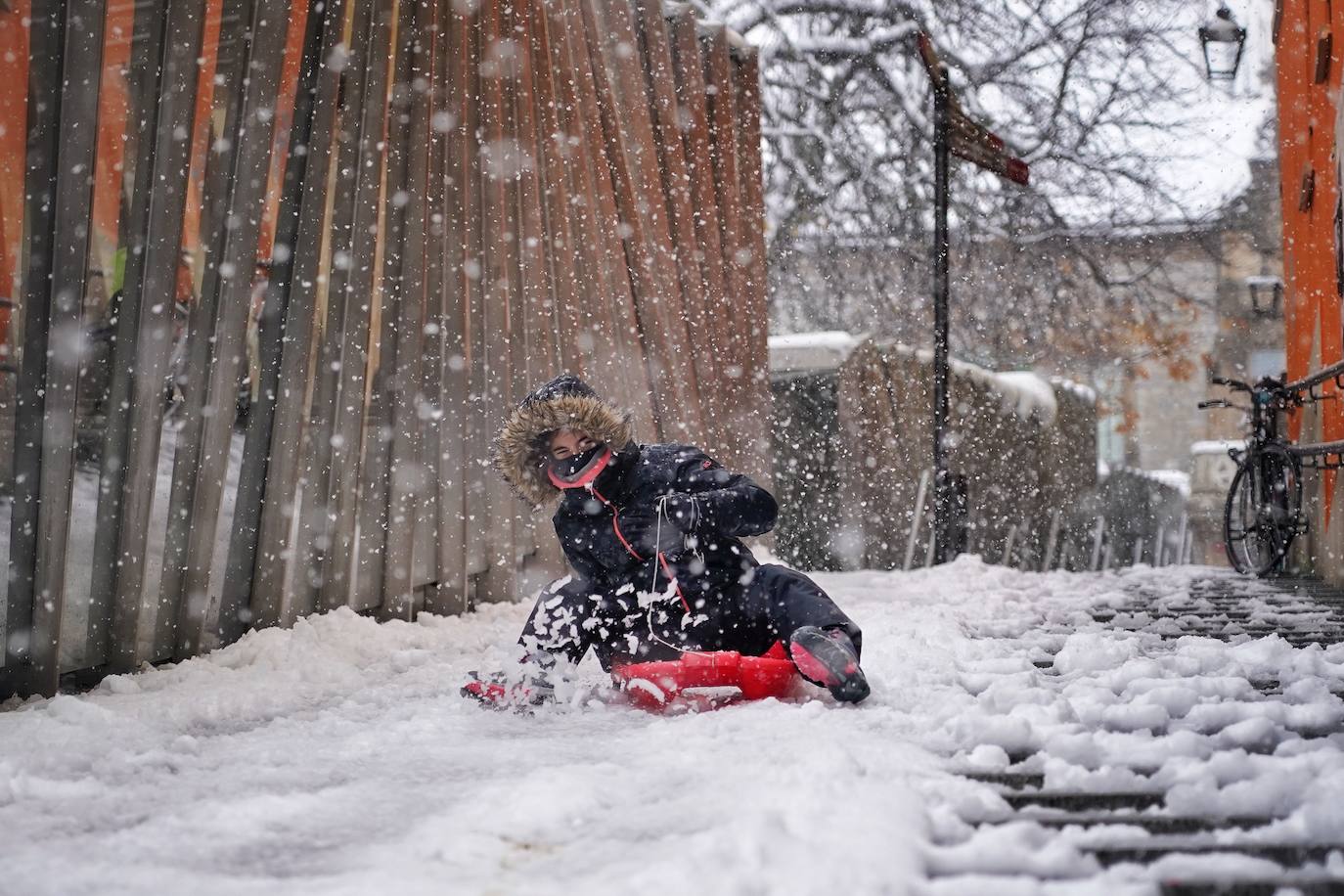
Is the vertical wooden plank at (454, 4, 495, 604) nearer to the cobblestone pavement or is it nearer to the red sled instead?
the red sled

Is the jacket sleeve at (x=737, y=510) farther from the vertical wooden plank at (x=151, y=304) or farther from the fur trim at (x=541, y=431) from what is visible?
the vertical wooden plank at (x=151, y=304)

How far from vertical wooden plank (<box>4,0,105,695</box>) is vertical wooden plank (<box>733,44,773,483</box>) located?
513 cm

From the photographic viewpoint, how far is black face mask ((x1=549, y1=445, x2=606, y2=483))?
3.15 m

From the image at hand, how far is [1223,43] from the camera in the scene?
8555 millimetres

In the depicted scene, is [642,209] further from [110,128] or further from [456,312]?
[110,128]

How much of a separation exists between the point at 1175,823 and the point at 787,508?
848 centimetres

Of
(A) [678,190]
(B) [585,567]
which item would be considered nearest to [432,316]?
(B) [585,567]

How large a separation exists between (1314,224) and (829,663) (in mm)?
6291

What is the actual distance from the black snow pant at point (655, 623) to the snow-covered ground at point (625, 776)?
0.28 metres

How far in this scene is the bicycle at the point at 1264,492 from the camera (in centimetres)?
669

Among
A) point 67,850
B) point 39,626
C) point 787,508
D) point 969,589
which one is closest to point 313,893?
point 67,850

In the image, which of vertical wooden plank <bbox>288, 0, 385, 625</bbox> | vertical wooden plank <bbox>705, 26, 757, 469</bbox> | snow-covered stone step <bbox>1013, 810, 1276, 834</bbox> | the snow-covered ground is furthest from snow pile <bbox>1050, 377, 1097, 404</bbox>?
snow-covered stone step <bbox>1013, 810, 1276, 834</bbox>

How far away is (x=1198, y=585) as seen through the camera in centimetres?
642

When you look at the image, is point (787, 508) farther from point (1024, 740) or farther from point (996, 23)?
point (1024, 740)
